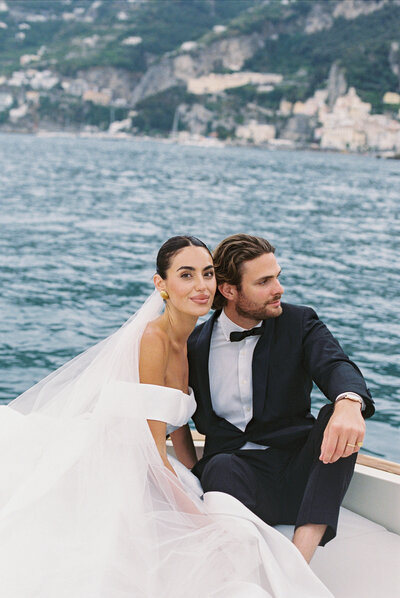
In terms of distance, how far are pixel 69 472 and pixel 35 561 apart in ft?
0.95

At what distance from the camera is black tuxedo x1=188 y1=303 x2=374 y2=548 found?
8.39ft

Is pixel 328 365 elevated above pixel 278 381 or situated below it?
above

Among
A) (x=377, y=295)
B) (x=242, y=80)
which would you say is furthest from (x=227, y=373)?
(x=242, y=80)

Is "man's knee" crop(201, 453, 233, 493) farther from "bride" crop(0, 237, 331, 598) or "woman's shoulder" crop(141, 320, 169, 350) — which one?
"woman's shoulder" crop(141, 320, 169, 350)

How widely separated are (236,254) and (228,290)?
126 millimetres

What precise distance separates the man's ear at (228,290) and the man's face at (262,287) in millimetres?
37

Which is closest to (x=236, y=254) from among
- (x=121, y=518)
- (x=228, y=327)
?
(x=228, y=327)

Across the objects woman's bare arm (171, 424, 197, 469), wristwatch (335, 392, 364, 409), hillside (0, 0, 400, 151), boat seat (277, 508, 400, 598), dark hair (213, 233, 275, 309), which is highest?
hillside (0, 0, 400, 151)

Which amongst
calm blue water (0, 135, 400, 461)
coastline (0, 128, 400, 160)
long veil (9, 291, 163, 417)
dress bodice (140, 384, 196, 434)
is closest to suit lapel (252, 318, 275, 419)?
dress bodice (140, 384, 196, 434)

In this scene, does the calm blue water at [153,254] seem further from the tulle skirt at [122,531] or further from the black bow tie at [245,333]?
the tulle skirt at [122,531]

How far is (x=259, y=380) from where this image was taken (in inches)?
101

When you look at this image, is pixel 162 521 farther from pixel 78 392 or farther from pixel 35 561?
pixel 78 392

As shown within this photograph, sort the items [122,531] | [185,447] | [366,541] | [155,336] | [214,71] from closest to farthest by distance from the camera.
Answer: [122,531] → [155,336] → [366,541] → [185,447] → [214,71]

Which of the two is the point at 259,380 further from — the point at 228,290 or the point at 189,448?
the point at 189,448
